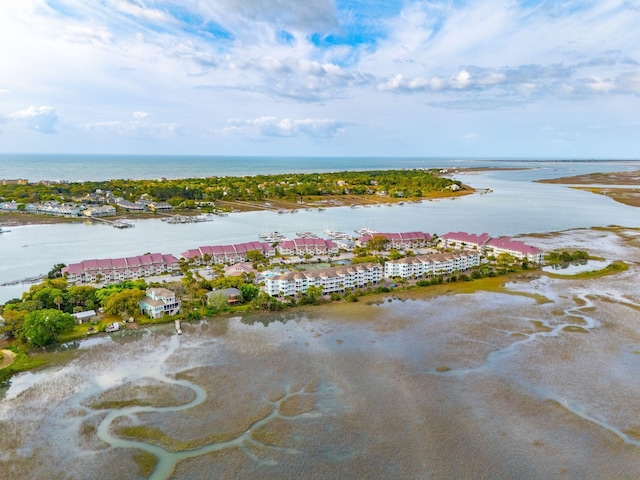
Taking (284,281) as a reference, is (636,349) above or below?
below

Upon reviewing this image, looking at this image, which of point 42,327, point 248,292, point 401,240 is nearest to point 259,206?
point 401,240

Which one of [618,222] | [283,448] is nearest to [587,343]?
[283,448]

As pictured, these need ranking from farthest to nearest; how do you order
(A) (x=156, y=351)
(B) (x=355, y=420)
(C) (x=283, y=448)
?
(A) (x=156, y=351), (B) (x=355, y=420), (C) (x=283, y=448)

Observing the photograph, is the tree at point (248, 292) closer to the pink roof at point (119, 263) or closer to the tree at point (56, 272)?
the pink roof at point (119, 263)

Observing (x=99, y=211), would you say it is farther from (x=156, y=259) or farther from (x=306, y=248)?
(x=306, y=248)

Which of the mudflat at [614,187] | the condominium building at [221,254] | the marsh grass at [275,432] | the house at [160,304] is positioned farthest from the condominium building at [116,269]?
the mudflat at [614,187]

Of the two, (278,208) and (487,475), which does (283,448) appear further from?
(278,208)
